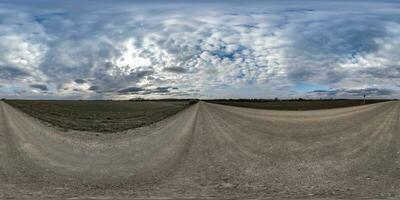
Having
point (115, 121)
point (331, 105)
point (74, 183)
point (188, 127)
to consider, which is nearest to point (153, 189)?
point (74, 183)

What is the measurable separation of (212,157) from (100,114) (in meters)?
3.40

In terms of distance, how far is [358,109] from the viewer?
9.99 meters

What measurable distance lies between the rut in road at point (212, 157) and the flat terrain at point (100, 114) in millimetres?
253

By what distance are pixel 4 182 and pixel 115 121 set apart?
2.81 metres

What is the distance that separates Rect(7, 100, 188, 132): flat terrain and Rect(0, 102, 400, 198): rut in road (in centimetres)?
25

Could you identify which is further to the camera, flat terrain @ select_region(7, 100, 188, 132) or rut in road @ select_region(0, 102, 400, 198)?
flat terrain @ select_region(7, 100, 188, 132)

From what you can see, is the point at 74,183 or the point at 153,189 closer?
the point at 153,189

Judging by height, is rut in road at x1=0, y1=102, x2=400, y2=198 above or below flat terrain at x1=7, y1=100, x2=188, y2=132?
below

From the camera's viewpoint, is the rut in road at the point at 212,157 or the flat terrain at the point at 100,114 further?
the flat terrain at the point at 100,114

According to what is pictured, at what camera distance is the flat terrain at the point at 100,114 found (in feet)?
27.6

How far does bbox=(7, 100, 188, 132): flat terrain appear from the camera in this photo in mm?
8406

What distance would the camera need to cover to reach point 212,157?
7121 mm

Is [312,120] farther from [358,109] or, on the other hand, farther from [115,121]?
[115,121]

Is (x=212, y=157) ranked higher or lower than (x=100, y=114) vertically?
lower
